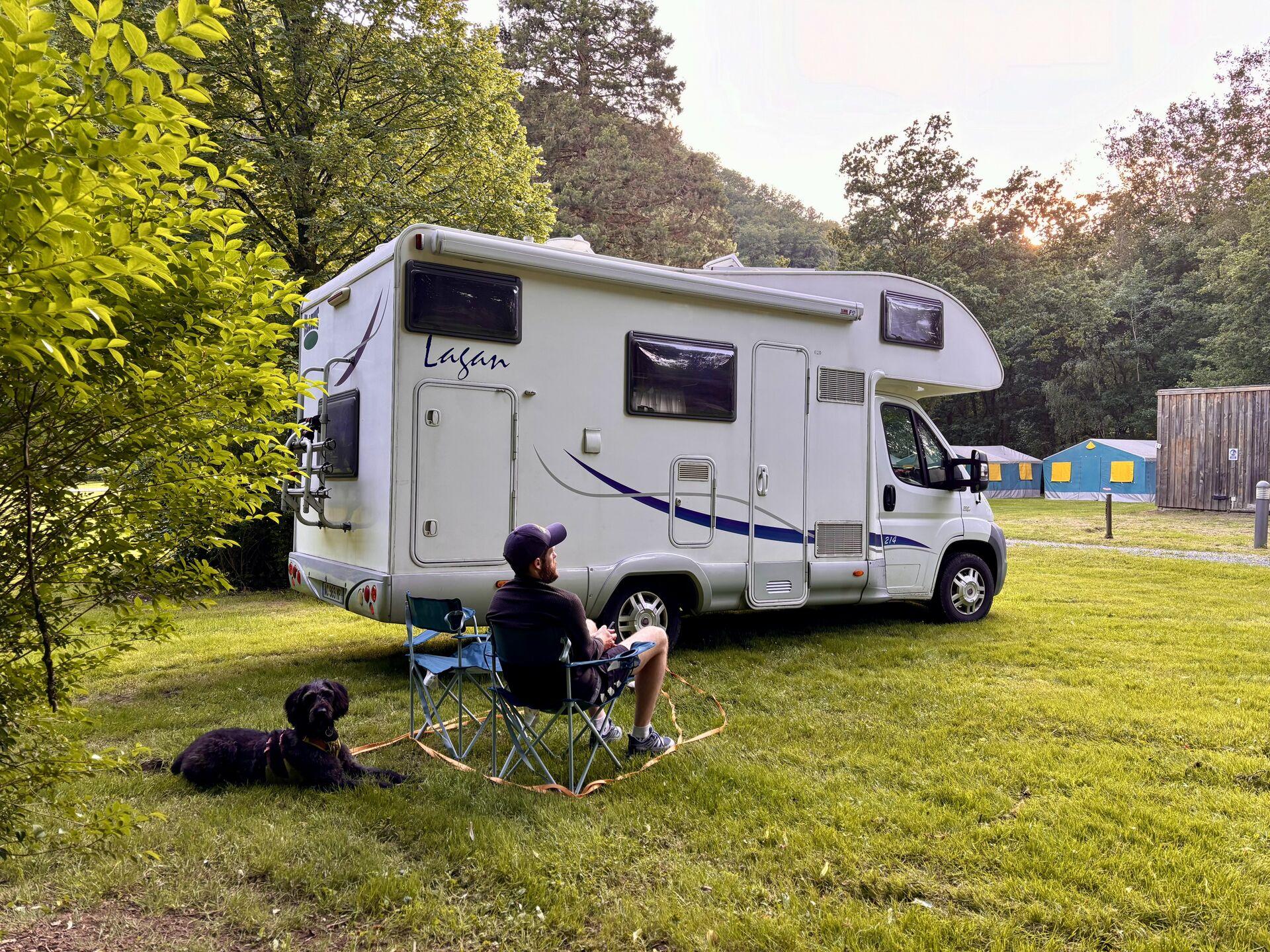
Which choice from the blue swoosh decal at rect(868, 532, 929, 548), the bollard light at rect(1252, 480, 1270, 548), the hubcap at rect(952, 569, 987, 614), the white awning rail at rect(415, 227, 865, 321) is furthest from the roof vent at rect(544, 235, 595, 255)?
the bollard light at rect(1252, 480, 1270, 548)

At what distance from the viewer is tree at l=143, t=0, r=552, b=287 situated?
10.1 metres

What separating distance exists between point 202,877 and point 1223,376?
121 feet

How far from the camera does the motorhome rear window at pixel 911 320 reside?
695 centimetres

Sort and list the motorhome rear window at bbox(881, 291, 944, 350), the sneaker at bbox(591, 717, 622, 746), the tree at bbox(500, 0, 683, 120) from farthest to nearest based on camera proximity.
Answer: the tree at bbox(500, 0, 683, 120) < the motorhome rear window at bbox(881, 291, 944, 350) < the sneaker at bbox(591, 717, 622, 746)

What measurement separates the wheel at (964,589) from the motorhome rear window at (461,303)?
14.7 feet

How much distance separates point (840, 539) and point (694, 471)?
1.48 metres

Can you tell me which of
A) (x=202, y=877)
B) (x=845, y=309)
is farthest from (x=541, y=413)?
(x=202, y=877)

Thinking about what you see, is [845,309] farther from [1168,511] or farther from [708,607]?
[1168,511]

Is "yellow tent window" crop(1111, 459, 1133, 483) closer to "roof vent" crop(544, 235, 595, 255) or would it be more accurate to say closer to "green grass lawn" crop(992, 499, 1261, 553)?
"green grass lawn" crop(992, 499, 1261, 553)

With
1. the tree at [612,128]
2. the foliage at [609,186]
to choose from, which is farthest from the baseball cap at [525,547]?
the foliage at [609,186]

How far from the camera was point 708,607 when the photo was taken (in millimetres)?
6027

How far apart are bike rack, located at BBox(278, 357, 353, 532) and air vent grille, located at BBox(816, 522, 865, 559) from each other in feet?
11.6

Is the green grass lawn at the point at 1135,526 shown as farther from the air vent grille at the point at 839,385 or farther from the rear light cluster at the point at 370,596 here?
the rear light cluster at the point at 370,596

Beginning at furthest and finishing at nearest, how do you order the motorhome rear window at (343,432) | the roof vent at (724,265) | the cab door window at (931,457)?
the cab door window at (931,457), the roof vent at (724,265), the motorhome rear window at (343,432)
